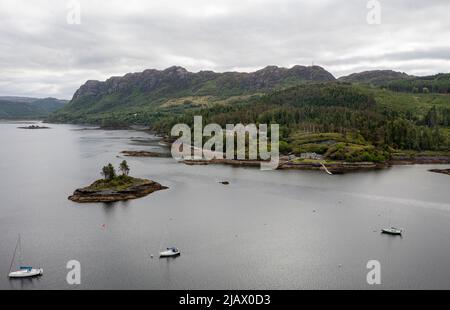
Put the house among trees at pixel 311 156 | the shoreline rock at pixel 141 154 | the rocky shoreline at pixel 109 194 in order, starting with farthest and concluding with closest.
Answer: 1. the shoreline rock at pixel 141 154
2. the house among trees at pixel 311 156
3. the rocky shoreline at pixel 109 194

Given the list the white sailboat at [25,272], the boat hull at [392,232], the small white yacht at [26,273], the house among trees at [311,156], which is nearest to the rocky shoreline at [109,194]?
the white sailboat at [25,272]

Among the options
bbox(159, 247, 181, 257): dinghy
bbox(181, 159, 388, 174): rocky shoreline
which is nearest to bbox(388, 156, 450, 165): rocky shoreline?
bbox(181, 159, 388, 174): rocky shoreline

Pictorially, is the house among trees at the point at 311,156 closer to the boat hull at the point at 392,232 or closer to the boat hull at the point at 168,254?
the boat hull at the point at 392,232

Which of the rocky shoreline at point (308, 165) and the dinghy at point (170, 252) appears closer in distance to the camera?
the dinghy at point (170, 252)

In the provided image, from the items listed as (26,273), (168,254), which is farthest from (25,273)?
(168,254)

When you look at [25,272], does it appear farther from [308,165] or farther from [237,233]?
[308,165]
